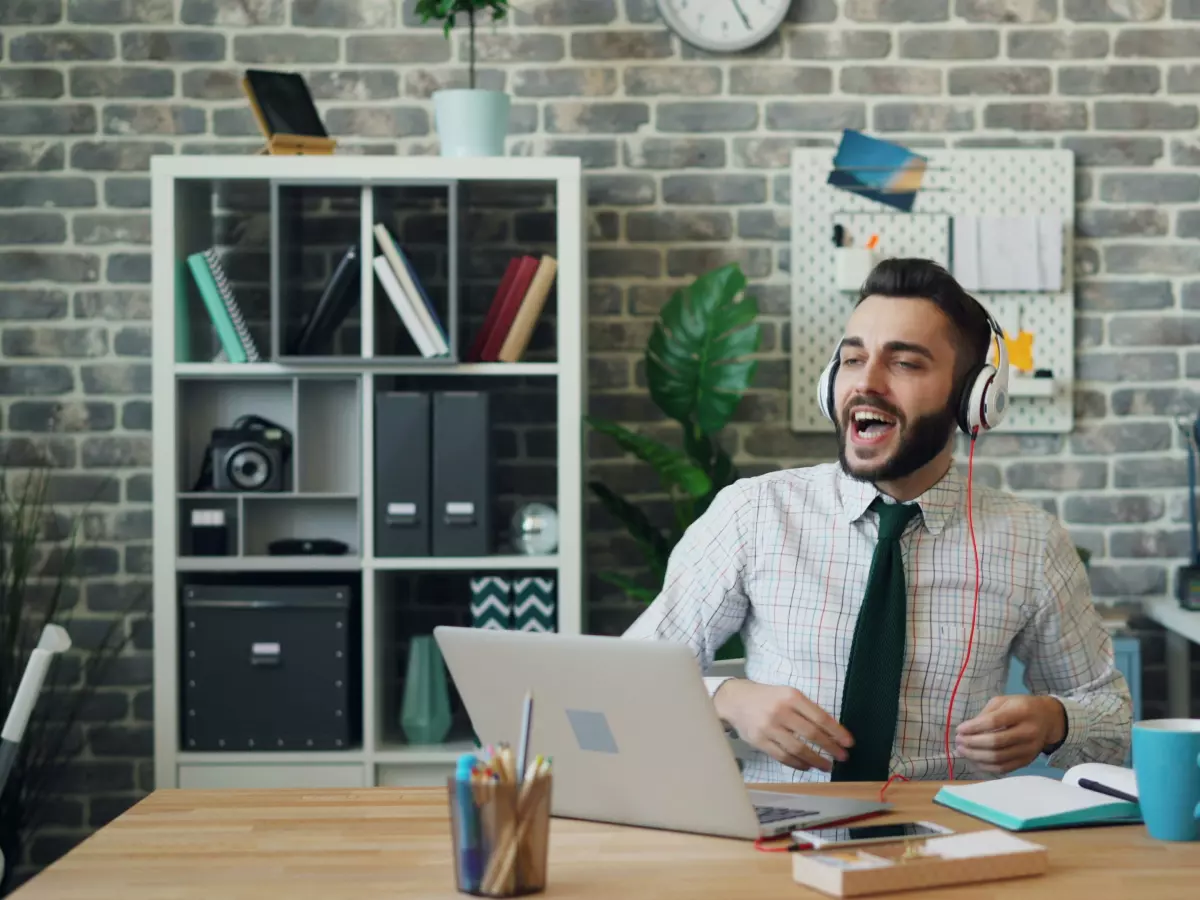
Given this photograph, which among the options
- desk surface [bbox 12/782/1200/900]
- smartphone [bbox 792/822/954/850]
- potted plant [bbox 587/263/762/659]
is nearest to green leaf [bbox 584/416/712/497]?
potted plant [bbox 587/263/762/659]

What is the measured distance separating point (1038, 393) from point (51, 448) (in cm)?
238

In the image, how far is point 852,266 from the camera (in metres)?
3.28

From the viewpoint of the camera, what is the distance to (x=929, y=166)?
10.9 feet

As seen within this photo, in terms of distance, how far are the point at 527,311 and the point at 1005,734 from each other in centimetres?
168

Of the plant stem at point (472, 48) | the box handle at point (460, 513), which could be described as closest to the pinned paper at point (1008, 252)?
the plant stem at point (472, 48)

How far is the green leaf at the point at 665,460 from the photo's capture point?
9.75 feet

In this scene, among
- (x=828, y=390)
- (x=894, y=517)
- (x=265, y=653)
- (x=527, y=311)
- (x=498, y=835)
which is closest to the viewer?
(x=498, y=835)

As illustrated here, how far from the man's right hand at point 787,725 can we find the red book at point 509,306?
1.51 meters

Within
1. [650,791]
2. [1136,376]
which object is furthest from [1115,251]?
[650,791]

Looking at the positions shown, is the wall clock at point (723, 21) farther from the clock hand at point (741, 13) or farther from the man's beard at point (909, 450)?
the man's beard at point (909, 450)

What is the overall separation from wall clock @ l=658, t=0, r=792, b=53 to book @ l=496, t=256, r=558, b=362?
72 cm

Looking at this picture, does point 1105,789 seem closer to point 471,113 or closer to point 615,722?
point 615,722

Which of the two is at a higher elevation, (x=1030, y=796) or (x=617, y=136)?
(x=617, y=136)

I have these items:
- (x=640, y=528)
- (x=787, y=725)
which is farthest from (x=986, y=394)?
(x=640, y=528)
